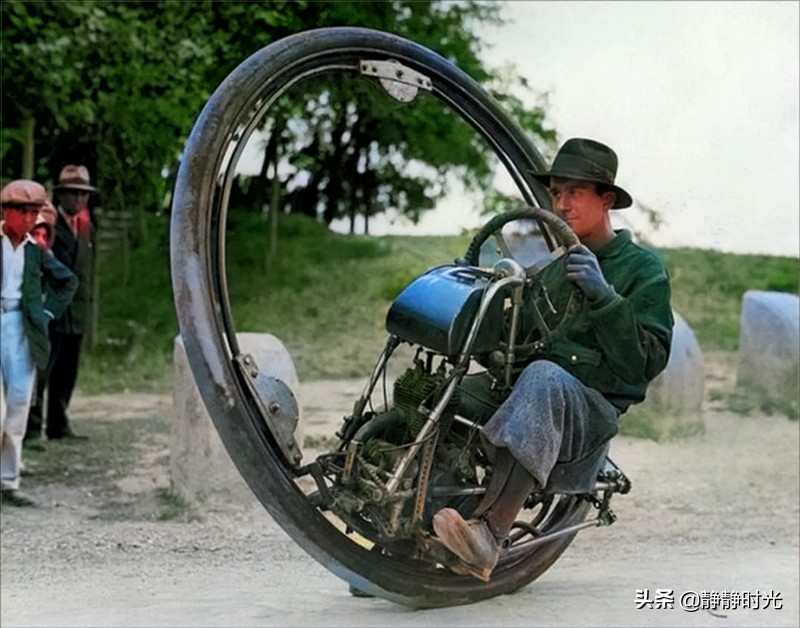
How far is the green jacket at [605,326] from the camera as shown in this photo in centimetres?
161

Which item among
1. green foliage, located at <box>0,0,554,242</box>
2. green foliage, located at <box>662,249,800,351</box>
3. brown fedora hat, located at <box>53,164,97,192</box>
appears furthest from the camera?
brown fedora hat, located at <box>53,164,97,192</box>

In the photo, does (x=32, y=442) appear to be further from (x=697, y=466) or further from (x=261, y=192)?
(x=697, y=466)

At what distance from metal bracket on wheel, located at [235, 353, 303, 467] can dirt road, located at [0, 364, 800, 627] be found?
396mm

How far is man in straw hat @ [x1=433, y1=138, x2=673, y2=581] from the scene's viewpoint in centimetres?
160

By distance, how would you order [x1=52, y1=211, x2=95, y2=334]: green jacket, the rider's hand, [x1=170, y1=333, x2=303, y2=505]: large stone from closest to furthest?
the rider's hand, [x1=170, y1=333, x2=303, y2=505]: large stone, [x1=52, y1=211, x2=95, y2=334]: green jacket

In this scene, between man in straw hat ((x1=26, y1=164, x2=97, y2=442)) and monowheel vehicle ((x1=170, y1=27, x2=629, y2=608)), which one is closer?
monowheel vehicle ((x1=170, y1=27, x2=629, y2=608))

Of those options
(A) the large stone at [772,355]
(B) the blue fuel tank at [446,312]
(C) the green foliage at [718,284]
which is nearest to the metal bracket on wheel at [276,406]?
(B) the blue fuel tank at [446,312]

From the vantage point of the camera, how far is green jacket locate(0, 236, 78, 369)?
10.5 ft

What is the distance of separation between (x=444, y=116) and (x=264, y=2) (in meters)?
0.48

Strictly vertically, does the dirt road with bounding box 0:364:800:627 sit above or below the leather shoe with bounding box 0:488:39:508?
above

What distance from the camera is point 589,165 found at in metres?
1.68

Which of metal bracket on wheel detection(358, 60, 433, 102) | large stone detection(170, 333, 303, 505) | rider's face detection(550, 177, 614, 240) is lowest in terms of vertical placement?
large stone detection(170, 333, 303, 505)

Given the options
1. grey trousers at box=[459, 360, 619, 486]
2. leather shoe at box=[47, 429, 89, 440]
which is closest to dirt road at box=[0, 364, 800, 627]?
leather shoe at box=[47, 429, 89, 440]

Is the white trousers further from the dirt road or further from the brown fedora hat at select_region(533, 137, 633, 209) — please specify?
the brown fedora hat at select_region(533, 137, 633, 209)
